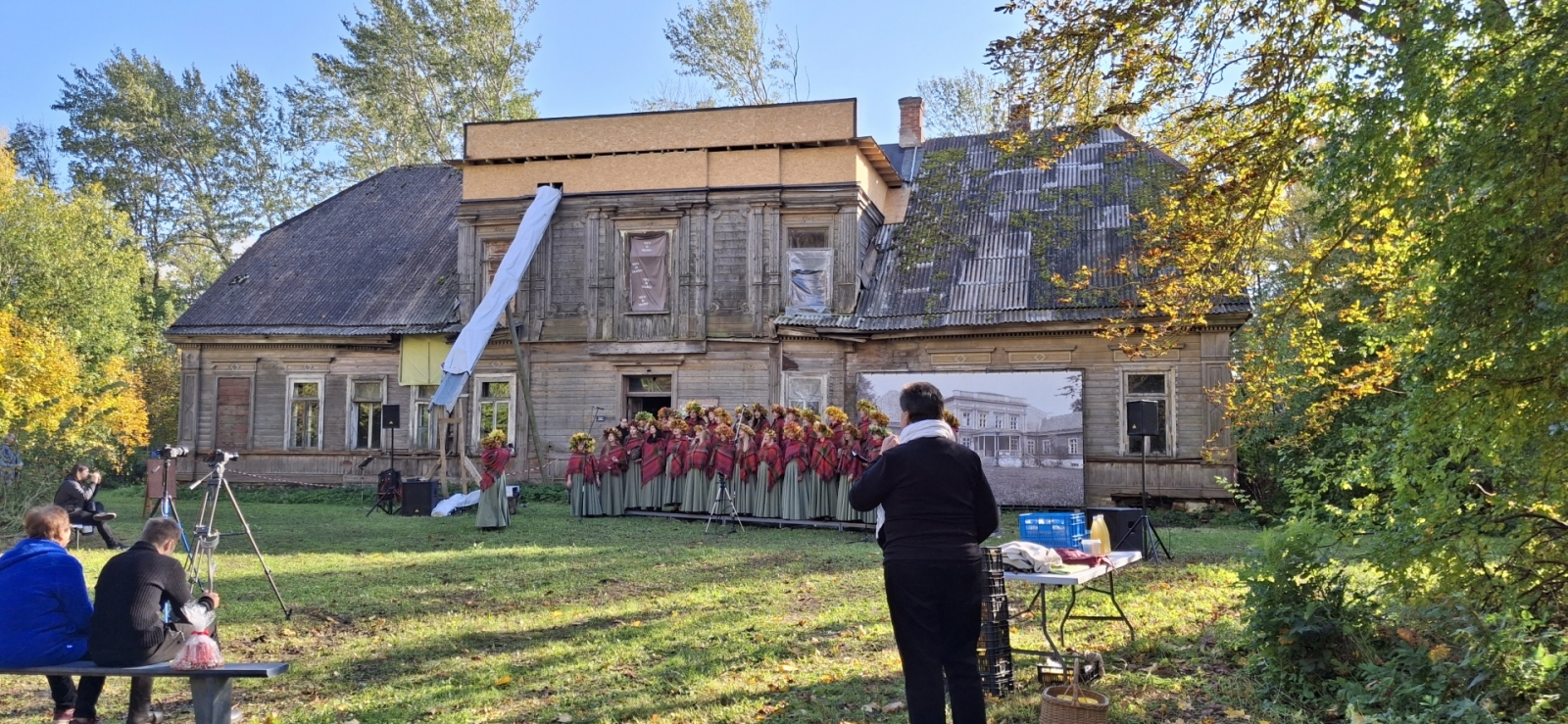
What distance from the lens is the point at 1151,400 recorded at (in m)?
19.3

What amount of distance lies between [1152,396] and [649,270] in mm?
10368

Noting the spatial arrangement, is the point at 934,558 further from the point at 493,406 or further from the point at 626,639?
the point at 493,406

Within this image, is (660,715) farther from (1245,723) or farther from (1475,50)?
(1475,50)

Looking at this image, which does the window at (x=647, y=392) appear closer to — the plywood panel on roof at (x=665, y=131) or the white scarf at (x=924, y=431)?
the plywood panel on roof at (x=665, y=131)

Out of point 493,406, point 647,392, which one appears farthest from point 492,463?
point 493,406

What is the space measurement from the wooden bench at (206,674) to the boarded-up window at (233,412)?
68.8ft

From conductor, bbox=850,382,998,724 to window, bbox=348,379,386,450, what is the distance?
2130 centimetres

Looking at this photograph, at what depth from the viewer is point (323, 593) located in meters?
10.0

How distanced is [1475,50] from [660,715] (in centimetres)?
531

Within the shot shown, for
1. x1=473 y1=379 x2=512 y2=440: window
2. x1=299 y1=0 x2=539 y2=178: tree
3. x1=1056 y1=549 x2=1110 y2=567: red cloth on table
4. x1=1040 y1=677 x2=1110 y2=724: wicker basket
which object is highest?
x1=299 y1=0 x2=539 y2=178: tree

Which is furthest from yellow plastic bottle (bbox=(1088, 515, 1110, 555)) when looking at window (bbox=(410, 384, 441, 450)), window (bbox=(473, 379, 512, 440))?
window (bbox=(410, 384, 441, 450))

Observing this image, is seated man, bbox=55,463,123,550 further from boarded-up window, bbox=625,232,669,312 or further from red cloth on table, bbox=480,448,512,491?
boarded-up window, bbox=625,232,669,312

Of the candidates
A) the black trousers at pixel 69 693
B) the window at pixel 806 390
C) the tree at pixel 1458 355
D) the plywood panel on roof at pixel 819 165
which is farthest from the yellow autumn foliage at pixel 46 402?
the tree at pixel 1458 355

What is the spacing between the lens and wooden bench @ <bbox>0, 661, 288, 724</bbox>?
5.02 m
